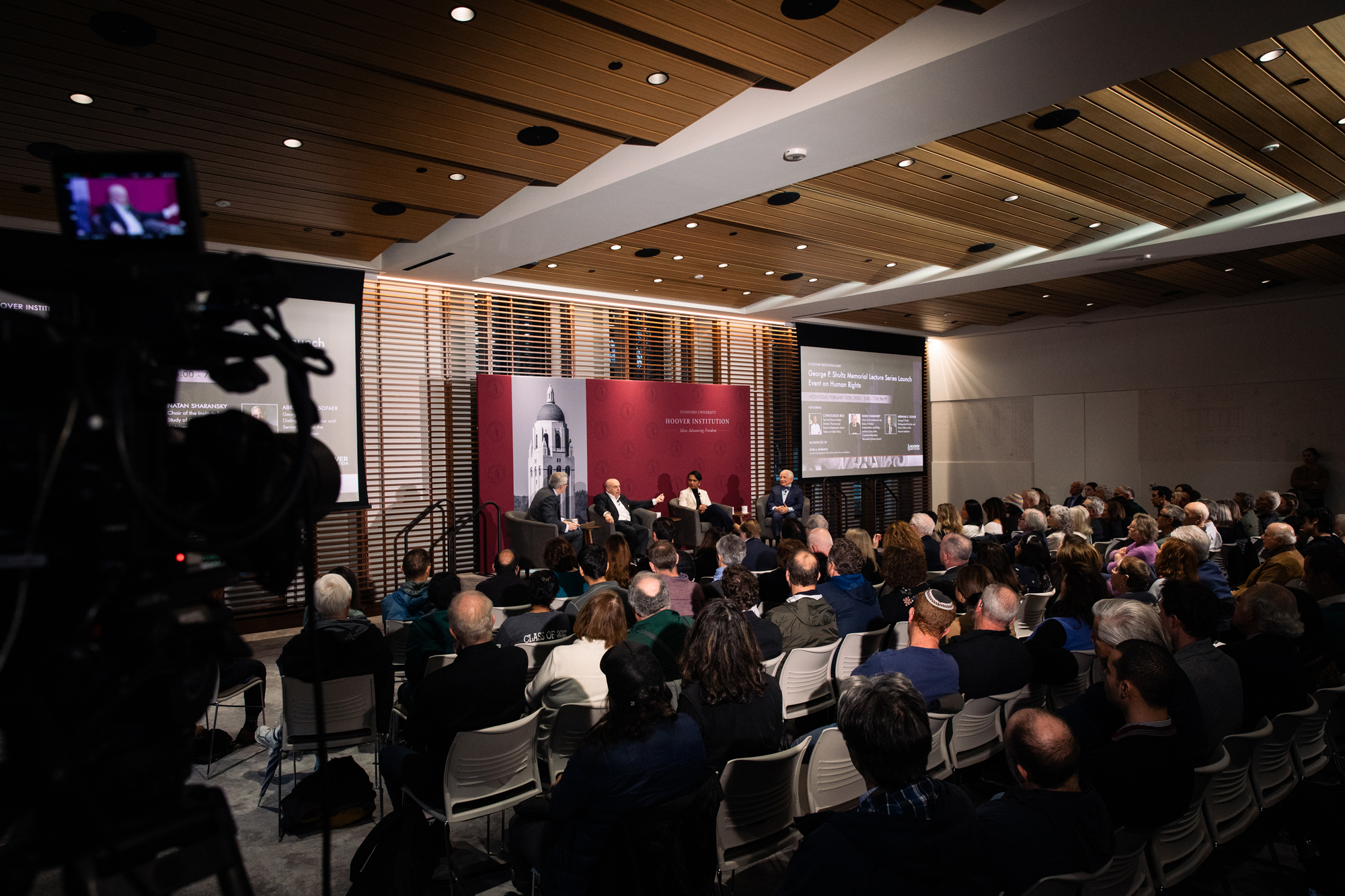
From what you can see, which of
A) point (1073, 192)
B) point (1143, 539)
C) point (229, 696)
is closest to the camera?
point (229, 696)

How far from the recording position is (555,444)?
963 centimetres

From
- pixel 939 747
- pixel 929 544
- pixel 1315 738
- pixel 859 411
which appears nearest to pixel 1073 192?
pixel 929 544

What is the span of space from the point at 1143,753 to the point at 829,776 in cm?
102

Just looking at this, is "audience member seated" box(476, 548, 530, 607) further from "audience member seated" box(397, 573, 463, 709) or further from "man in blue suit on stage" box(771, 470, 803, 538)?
"man in blue suit on stage" box(771, 470, 803, 538)

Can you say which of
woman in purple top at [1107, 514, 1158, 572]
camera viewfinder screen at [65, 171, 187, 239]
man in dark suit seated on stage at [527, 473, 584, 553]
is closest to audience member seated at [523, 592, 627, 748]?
camera viewfinder screen at [65, 171, 187, 239]

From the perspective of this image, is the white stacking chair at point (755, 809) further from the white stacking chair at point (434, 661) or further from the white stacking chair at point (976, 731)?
the white stacking chair at point (434, 661)

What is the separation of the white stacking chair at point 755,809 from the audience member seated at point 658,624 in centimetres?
91

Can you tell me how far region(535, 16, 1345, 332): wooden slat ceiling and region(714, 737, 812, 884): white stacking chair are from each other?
4.20 meters

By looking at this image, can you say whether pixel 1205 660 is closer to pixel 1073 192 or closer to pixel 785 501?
pixel 1073 192

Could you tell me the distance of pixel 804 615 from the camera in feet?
13.0

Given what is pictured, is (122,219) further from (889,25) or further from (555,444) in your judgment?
(555,444)

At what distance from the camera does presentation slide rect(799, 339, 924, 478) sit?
512 inches

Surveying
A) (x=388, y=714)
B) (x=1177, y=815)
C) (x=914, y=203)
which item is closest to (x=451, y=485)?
(x=388, y=714)

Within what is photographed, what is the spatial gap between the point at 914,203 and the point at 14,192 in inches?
291
